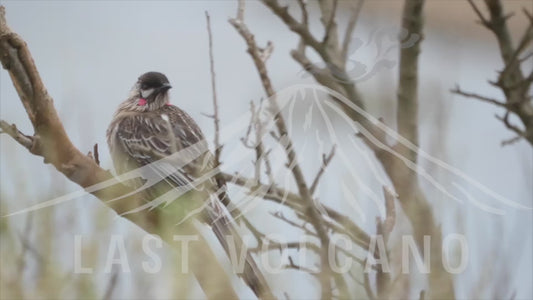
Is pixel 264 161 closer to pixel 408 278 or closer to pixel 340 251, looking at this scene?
pixel 340 251

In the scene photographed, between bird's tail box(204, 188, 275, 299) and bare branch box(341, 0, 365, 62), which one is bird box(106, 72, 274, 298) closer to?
bird's tail box(204, 188, 275, 299)

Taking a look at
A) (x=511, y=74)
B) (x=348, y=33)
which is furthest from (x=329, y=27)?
(x=511, y=74)

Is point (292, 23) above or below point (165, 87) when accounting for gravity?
above

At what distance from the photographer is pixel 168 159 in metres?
1.79

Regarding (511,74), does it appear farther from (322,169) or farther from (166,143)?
(166,143)

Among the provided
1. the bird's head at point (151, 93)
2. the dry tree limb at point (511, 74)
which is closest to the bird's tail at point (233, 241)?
the dry tree limb at point (511, 74)

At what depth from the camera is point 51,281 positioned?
2.76 feet

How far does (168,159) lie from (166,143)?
1.20 feet

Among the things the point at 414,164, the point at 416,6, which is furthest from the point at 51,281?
the point at 416,6

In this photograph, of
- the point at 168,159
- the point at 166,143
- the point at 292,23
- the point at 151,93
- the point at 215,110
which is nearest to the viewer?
the point at 215,110

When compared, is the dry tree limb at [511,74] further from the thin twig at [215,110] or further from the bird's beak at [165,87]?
the bird's beak at [165,87]

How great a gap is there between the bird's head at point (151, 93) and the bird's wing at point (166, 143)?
0.09 m

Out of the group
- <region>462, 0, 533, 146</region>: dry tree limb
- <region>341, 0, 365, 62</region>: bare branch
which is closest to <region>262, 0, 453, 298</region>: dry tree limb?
<region>341, 0, 365, 62</region>: bare branch

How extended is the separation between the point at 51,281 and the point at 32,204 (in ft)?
0.42
